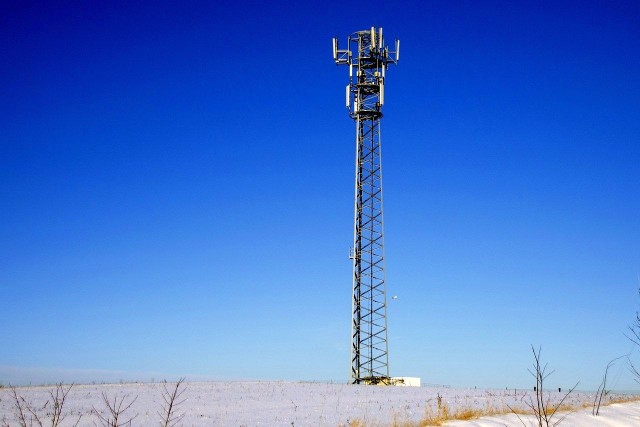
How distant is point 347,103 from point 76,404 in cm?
2268

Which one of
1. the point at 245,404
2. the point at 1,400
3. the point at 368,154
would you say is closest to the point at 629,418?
the point at 245,404

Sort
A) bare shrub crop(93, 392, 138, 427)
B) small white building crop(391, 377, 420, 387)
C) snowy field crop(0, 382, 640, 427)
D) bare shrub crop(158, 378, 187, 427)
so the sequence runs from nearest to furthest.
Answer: bare shrub crop(158, 378, 187, 427) < bare shrub crop(93, 392, 138, 427) < snowy field crop(0, 382, 640, 427) < small white building crop(391, 377, 420, 387)

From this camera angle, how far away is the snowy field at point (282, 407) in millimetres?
14828

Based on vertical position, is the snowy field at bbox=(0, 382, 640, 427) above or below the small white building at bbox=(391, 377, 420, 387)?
below

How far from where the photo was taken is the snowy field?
1483 cm

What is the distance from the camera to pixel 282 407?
1925 centimetres

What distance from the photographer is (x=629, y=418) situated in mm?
14805

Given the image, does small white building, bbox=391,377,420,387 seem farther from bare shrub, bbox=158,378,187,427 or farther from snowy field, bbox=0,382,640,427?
bare shrub, bbox=158,378,187,427

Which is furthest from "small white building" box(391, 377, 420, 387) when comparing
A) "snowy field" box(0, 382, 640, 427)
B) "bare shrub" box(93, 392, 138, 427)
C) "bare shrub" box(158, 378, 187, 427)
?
"bare shrub" box(93, 392, 138, 427)

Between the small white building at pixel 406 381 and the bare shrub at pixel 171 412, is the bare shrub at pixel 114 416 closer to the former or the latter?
the bare shrub at pixel 171 412

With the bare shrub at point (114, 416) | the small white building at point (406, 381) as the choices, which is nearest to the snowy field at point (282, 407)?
the bare shrub at point (114, 416)

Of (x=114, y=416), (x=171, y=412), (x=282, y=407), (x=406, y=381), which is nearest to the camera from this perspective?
(x=114, y=416)

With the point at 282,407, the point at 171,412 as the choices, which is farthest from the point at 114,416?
the point at 282,407

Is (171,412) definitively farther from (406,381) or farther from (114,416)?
(406,381)
